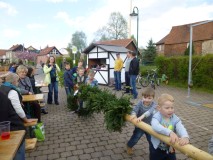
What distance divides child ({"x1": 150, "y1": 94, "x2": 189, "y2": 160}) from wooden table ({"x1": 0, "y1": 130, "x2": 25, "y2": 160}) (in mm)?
1526

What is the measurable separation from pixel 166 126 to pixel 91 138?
2735mm

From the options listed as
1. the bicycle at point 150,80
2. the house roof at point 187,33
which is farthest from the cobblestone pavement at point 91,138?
the house roof at point 187,33

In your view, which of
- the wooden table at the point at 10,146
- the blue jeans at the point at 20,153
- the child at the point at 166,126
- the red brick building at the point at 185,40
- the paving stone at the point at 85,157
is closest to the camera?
the wooden table at the point at 10,146

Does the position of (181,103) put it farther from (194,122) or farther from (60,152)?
(60,152)

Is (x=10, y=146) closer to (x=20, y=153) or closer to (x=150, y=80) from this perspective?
(x=20, y=153)

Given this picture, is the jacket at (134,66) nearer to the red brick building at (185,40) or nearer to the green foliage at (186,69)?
the green foliage at (186,69)

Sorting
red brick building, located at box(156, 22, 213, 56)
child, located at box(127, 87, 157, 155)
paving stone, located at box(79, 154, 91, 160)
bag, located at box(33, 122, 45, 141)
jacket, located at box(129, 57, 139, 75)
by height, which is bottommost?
paving stone, located at box(79, 154, 91, 160)

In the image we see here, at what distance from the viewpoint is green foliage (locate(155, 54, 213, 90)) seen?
1157cm

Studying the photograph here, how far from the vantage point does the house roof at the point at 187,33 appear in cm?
3821

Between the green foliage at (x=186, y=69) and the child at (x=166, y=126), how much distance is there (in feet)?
28.7

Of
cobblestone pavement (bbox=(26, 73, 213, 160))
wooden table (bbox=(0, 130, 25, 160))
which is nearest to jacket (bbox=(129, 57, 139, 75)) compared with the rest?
cobblestone pavement (bbox=(26, 73, 213, 160))

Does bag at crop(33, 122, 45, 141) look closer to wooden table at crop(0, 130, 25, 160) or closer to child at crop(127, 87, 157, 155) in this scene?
wooden table at crop(0, 130, 25, 160)

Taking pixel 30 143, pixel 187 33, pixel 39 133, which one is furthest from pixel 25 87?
pixel 187 33

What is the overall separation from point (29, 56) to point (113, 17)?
28.6 metres
